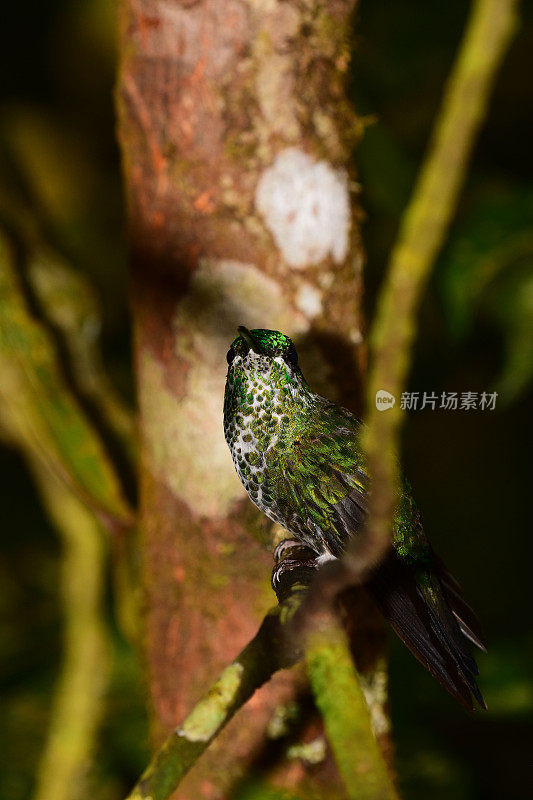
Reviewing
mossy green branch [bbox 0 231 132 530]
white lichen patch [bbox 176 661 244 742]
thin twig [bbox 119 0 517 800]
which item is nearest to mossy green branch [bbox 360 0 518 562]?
thin twig [bbox 119 0 517 800]

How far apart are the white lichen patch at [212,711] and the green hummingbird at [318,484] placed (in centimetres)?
9

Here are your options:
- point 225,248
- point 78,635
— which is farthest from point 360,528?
point 78,635

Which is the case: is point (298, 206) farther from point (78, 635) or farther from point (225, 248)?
point (78, 635)

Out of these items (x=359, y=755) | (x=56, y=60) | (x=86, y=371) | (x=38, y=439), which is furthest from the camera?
(x=56, y=60)

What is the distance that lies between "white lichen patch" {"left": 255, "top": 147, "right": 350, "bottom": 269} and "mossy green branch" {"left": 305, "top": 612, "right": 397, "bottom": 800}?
303 mm

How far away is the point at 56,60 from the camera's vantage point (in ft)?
5.89

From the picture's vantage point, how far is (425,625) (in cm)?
44

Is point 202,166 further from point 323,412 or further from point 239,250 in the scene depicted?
point 323,412

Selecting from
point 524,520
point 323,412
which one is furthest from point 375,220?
point 323,412

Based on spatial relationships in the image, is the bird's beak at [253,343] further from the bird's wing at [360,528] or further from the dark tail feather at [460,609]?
the dark tail feather at [460,609]

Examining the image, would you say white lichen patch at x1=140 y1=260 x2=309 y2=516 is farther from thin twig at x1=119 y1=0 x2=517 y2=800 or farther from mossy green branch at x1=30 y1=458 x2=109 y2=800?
mossy green branch at x1=30 y1=458 x2=109 y2=800

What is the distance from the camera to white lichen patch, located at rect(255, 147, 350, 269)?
0.62 meters

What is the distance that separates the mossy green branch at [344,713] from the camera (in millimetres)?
412

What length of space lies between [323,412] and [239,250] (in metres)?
0.21
